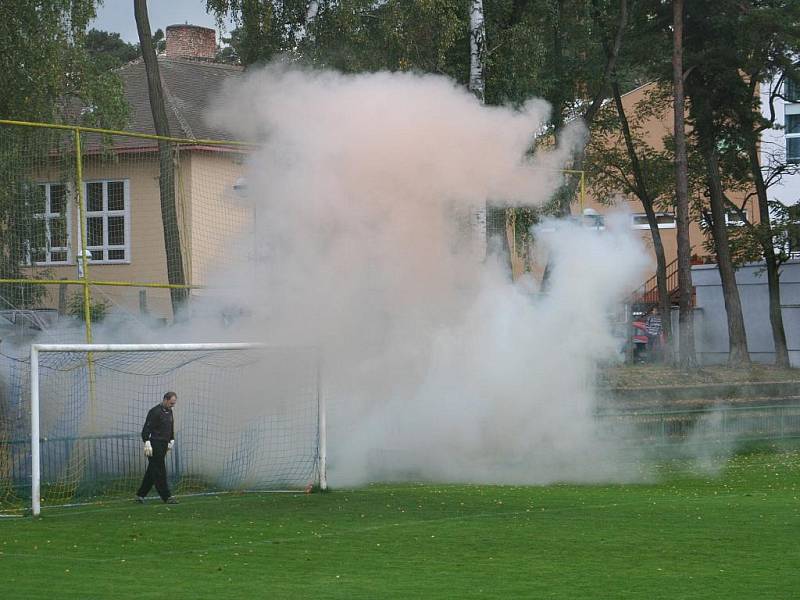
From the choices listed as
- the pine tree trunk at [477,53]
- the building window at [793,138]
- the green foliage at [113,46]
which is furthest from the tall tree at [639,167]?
the green foliage at [113,46]

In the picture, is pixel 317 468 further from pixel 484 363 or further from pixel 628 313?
pixel 628 313

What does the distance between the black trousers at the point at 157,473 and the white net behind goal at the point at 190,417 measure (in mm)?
944

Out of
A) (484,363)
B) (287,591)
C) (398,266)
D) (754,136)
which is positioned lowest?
(287,591)

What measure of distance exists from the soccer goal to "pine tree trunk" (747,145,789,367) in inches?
865

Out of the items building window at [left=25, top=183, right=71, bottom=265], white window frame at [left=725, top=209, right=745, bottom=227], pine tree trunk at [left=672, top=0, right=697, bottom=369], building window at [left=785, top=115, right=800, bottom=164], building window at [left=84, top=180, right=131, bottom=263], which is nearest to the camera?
building window at [left=25, top=183, right=71, bottom=265]

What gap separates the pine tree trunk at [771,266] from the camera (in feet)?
124

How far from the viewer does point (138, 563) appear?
Answer: 12.5m

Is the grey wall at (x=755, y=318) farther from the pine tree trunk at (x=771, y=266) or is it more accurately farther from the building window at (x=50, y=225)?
the building window at (x=50, y=225)

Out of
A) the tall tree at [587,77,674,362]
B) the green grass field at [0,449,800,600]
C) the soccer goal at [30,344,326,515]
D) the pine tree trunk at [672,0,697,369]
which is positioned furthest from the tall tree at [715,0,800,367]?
the soccer goal at [30,344,326,515]

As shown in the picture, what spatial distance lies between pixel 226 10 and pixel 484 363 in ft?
31.3

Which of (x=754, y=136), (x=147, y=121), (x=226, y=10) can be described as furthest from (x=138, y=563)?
(x=754, y=136)

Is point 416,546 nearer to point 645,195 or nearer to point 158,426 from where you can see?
point 158,426

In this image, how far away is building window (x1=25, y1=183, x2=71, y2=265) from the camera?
61.2 ft

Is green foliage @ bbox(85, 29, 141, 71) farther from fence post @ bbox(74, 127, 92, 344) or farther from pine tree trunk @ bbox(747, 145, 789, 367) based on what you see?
fence post @ bbox(74, 127, 92, 344)
